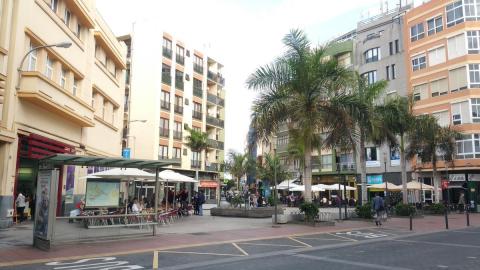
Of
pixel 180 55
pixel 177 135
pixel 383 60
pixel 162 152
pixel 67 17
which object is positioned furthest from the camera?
pixel 180 55

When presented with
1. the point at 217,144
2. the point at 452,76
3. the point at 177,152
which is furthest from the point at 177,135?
the point at 452,76

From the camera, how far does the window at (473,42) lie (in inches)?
1658

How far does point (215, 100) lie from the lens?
6856 cm

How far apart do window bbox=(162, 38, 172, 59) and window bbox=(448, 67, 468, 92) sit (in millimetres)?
35100

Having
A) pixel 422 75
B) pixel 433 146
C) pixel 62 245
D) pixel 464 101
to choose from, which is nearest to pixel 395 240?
pixel 62 245

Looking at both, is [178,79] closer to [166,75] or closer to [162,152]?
[166,75]

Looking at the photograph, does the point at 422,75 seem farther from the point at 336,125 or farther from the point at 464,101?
the point at 336,125

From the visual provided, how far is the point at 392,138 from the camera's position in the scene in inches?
1180

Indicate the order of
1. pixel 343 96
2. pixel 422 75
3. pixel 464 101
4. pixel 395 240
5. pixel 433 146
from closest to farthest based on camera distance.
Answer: pixel 395 240, pixel 343 96, pixel 433 146, pixel 464 101, pixel 422 75

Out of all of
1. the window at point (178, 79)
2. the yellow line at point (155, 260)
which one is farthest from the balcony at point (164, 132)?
the yellow line at point (155, 260)

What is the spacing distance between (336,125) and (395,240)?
23.2ft

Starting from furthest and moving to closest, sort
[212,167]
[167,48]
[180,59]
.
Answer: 1. [212,167]
2. [180,59]
3. [167,48]

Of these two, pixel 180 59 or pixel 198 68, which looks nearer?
pixel 180 59

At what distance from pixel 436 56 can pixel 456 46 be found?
2.52 meters
